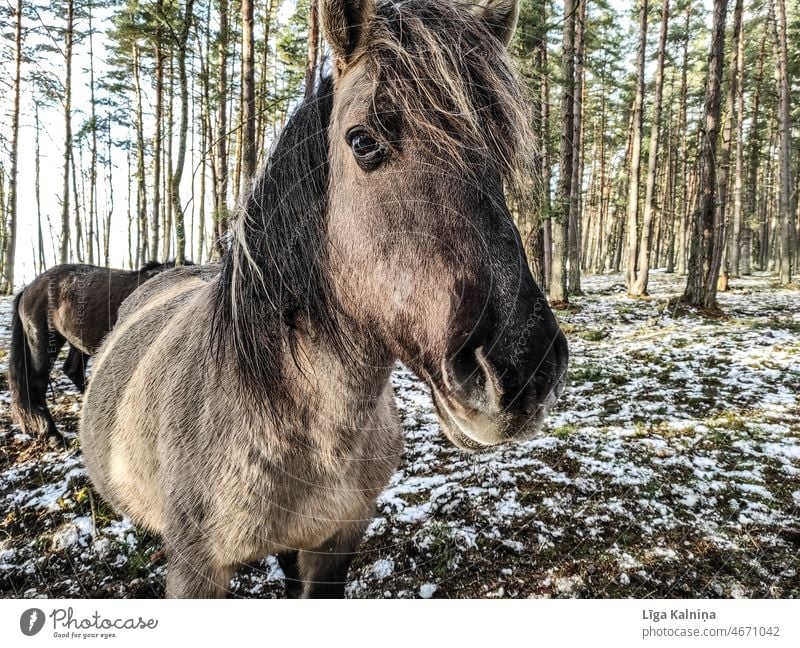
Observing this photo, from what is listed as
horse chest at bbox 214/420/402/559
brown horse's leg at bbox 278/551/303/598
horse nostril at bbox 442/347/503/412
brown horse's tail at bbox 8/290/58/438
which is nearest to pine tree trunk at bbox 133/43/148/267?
brown horse's tail at bbox 8/290/58/438

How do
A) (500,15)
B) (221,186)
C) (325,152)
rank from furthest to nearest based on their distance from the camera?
(221,186), (500,15), (325,152)

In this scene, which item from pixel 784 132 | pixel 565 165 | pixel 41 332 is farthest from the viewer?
pixel 784 132

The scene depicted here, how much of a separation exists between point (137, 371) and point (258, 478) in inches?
40.8

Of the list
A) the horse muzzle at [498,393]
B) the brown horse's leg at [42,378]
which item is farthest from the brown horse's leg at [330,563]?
the brown horse's leg at [42,378]

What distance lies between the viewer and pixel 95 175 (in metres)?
1.66

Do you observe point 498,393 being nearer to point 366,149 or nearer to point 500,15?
point 366,149

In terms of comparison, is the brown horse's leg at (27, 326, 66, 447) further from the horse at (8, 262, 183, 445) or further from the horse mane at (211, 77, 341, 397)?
the horse mane at (211, 77, 341, 397)

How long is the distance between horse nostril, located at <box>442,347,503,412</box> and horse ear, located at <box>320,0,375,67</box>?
870mm

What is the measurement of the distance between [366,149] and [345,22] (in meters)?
0.35

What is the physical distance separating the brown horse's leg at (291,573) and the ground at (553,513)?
0.19 meters

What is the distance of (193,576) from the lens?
1.23 m

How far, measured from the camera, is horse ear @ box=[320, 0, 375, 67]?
3.07 ft

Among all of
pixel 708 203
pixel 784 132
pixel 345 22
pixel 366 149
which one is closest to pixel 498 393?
pixel 366 149
